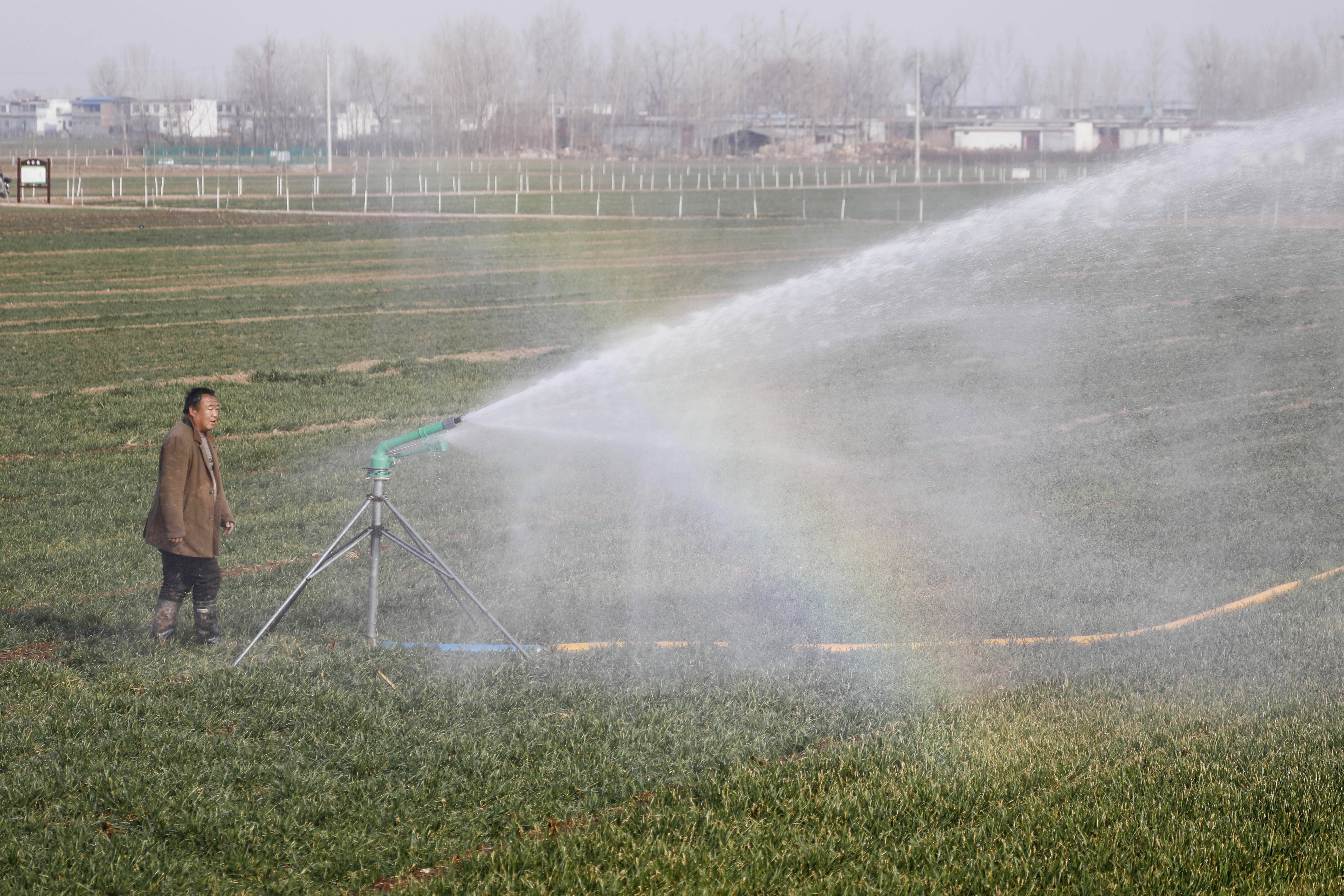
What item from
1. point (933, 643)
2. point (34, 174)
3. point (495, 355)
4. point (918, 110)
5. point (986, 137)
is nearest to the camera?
point (933, 643)

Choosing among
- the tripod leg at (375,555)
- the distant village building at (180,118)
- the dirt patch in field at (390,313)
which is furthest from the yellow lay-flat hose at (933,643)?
the distant village building at (180,118)

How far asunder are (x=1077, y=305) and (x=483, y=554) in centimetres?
1724

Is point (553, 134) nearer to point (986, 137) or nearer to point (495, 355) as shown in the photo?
point (986, 137)

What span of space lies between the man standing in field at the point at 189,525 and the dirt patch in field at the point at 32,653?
587mm

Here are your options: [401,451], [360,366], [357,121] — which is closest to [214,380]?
[360,366]

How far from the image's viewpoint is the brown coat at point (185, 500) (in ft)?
23.8

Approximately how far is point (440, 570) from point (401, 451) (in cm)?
77

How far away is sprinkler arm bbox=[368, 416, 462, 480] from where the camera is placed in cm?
685

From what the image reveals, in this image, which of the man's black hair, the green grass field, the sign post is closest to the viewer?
the green grass field

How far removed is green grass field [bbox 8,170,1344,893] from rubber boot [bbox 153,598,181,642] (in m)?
0.22

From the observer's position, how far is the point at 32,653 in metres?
7.11

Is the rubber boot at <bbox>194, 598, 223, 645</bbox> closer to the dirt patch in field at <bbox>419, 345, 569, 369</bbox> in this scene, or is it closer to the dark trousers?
the dark trousers

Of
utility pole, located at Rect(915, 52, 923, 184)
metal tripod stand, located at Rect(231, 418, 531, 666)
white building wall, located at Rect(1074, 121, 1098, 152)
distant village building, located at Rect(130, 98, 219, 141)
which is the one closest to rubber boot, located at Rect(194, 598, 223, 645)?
metal tripod stand, located at Rect(231, 418, 531, 666)

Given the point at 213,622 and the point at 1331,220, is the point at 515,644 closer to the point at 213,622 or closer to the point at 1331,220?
the point at 213,622
